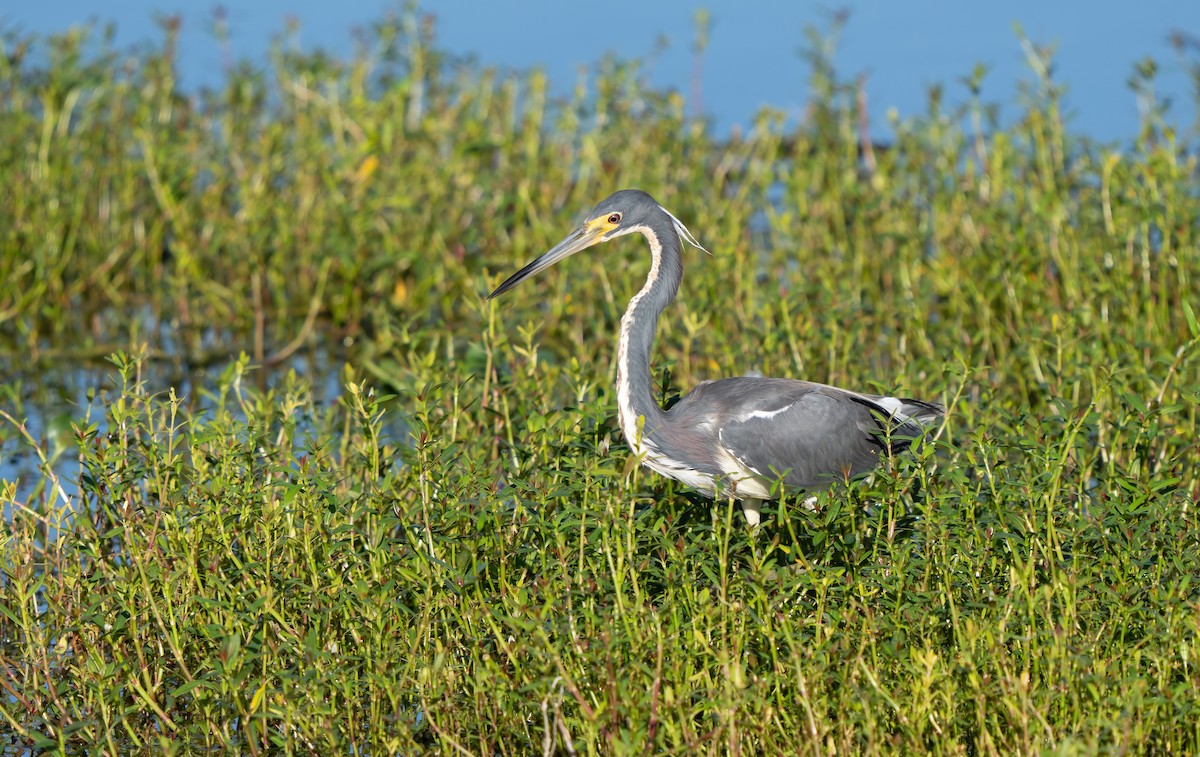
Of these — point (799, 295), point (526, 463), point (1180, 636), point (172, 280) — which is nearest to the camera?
point (1180, 636)

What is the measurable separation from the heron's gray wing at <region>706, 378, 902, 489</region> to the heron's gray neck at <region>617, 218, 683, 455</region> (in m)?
0.26

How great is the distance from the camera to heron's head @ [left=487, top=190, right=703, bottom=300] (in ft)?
17.0

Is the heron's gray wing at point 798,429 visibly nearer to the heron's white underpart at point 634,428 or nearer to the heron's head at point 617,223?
the heron's white underpart at point 634,428

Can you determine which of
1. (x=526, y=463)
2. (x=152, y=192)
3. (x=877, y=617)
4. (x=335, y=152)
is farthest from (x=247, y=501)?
(x=335, y=152)

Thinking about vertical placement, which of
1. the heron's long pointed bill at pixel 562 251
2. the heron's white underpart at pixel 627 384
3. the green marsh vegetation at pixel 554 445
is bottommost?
the green marsh vegetation at pixel 554 445

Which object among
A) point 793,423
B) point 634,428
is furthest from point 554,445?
point 793,423

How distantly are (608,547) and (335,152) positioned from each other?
6696 millimetres

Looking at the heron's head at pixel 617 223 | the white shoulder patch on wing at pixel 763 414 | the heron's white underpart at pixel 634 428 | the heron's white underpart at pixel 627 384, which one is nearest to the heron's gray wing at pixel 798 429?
the white shoulder patch on wing at pixel 763 414

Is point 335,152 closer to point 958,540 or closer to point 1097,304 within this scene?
point 1097,304

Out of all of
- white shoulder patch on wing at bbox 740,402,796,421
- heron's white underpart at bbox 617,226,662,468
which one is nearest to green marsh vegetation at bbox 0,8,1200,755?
heron's white underpart at bbox 617,226,662,468

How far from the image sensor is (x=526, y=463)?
5109 mm

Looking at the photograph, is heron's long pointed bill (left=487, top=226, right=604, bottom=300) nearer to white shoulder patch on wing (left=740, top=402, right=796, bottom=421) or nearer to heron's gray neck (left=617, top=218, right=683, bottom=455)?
heron's gray neck (left=617, top=218, right=683, bottom=455)

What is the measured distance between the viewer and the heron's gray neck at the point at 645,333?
15.7 feet

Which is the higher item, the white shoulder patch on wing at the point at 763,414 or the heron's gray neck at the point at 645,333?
the heron's gray neck at the point at 645,333
